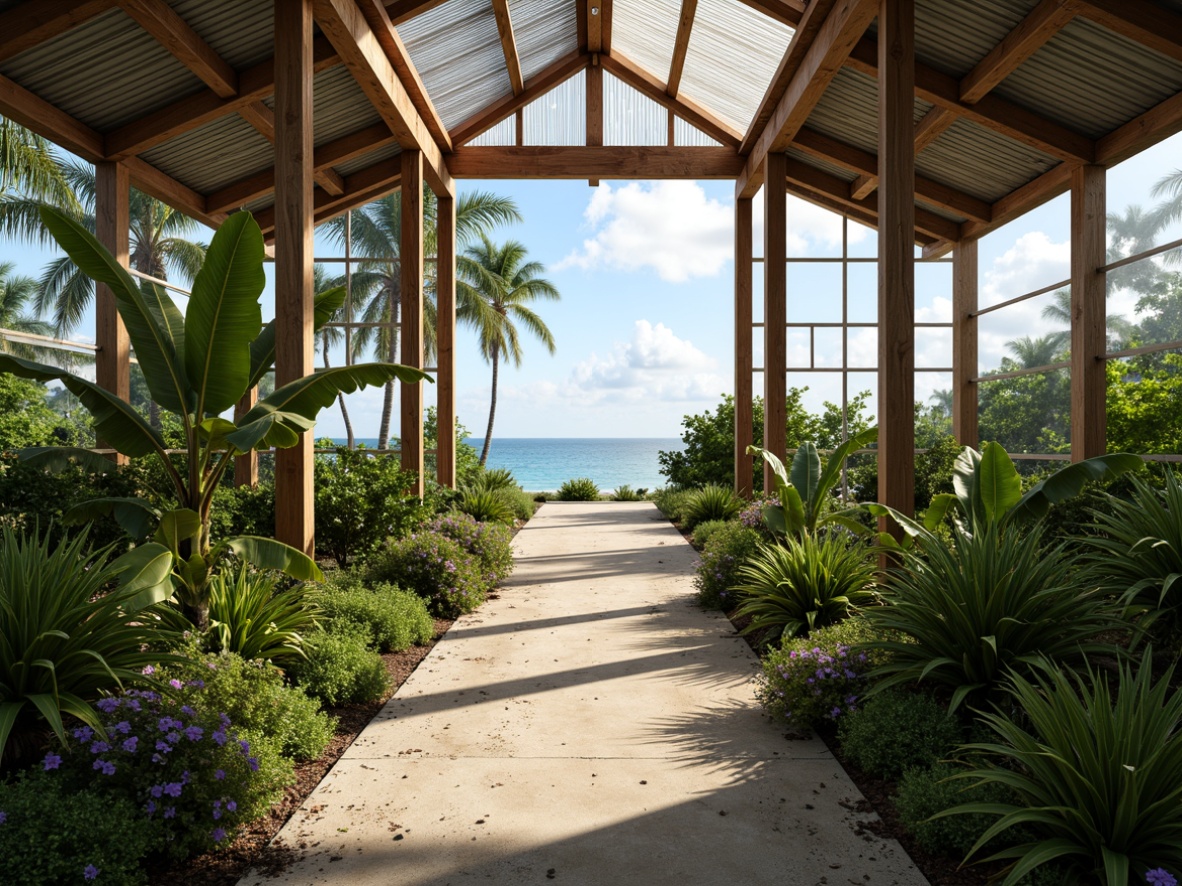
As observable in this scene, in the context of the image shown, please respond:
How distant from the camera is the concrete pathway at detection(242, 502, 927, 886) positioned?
293 centimetres

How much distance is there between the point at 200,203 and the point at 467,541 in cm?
705

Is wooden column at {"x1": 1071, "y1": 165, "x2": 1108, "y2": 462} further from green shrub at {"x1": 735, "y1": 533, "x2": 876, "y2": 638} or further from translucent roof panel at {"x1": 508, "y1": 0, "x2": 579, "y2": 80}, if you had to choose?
translucent roof panel at {"x1": 508, "y1": 0, "x2": 579, "y2": 80}

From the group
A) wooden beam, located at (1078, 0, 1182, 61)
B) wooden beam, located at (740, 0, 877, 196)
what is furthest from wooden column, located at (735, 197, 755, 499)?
wooden beam, located at (1078, 0, 1182, 61)

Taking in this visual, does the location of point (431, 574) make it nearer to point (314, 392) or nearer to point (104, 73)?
point (314, 392)

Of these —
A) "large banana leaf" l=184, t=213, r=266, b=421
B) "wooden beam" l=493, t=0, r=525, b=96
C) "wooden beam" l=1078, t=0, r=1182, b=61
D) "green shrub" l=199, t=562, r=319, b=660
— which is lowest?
"green shrub" l=199, t=562, r=319, b=660

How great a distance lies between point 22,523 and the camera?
634cm

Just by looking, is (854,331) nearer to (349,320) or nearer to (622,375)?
(349,320)

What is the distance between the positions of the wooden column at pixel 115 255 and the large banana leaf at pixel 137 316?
4.81m

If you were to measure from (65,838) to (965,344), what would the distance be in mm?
13286

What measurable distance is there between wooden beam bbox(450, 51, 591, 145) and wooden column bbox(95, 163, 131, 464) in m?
4.83

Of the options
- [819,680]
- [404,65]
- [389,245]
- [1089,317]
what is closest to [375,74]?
[404,65]

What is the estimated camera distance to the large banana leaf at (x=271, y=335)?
228 inches

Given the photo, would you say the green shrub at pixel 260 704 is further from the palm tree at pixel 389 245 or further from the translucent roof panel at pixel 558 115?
the palm tree at pixel 389 245

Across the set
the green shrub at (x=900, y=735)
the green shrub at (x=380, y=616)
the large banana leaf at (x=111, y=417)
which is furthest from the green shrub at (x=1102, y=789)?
the large banana leaf at (x=111, y=417)
